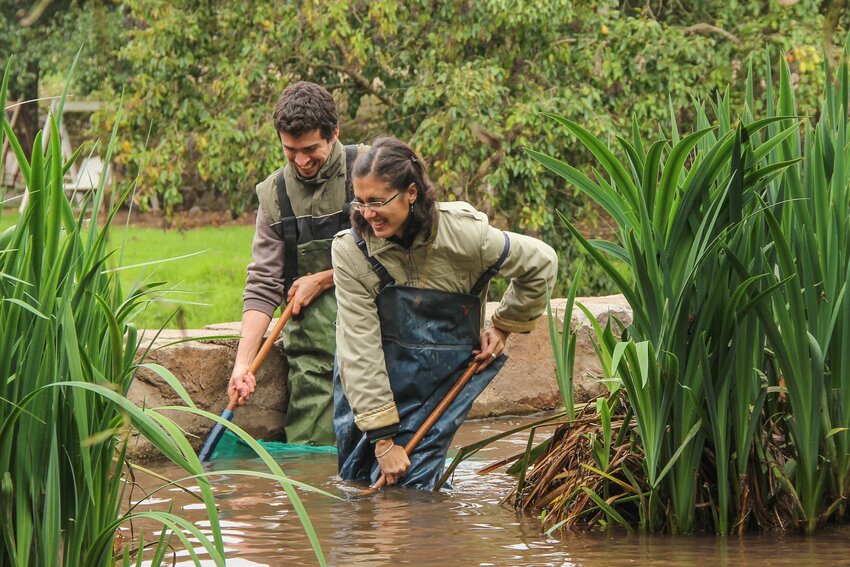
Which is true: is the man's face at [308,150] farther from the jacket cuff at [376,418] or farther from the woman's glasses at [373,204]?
the jacket cuff at [376,418]

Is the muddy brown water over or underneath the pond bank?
underneath

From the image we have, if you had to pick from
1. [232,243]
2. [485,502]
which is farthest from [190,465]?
[232,243]

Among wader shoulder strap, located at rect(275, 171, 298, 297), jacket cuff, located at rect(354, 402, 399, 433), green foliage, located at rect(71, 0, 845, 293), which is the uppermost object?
green foliage, located at rect(71, 0, 845, 293)

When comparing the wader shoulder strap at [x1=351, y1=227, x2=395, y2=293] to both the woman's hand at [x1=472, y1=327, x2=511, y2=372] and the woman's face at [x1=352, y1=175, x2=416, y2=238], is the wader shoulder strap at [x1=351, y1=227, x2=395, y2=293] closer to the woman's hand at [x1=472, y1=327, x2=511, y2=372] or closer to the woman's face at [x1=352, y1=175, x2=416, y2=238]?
the woman's face at [x1=352, y1=175, x2=416, y2=238]

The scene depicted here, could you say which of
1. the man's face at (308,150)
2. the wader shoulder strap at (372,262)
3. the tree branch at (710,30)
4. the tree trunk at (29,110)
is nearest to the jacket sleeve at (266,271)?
the man's face at (308,150)

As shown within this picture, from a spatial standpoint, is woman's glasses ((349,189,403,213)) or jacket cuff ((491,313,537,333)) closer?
woman's glasses ((349,189,403,213))

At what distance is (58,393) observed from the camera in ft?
8.27

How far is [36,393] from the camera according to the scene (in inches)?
91.9

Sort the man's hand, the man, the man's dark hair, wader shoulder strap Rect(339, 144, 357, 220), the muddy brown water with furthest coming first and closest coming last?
the man's hand → wader shoulder strap Rect(339, 144, 357, 220) → the man → the man's dark hair → the muddy brown water

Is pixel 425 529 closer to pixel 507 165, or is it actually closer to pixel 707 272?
pixel 707 272

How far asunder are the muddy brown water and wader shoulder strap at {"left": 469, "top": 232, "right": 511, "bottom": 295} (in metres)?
0.76

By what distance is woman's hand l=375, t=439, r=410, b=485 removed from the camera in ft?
14.8

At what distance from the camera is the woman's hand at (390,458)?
452 cm

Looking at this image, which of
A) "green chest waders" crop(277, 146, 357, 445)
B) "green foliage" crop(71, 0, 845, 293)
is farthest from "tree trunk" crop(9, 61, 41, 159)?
"green chest waders" crop(277, 146, 357, 445)
